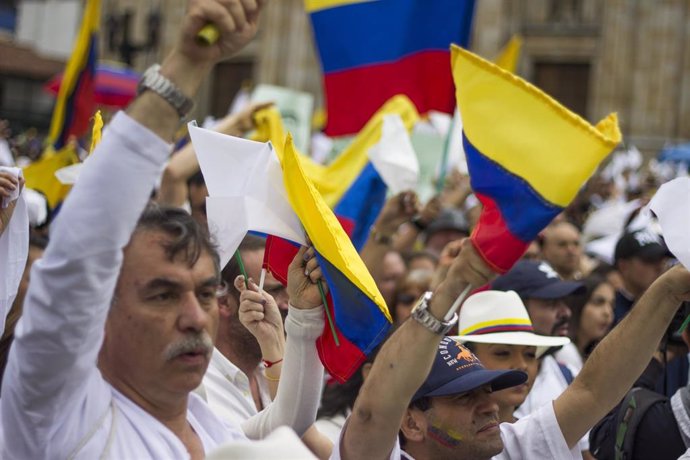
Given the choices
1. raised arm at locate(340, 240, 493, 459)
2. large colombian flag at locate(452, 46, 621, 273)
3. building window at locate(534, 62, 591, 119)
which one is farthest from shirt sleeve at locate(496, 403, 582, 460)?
building window at locate(534, 62, 591, 119)

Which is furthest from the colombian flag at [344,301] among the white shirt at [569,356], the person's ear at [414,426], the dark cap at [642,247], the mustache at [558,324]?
the dark cap at [642,247]

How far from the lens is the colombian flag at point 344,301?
3170 mm

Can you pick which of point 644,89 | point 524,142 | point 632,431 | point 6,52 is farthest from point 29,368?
point 6,52

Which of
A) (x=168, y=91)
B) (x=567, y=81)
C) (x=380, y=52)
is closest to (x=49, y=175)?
(x=380, y=52)

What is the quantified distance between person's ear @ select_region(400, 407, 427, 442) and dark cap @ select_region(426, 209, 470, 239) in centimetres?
486

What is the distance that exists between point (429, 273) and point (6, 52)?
3826 centimetres

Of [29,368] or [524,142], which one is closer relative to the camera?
[29,368]

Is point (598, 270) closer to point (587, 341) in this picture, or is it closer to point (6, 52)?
point (587, 341)

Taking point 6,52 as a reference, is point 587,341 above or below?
above

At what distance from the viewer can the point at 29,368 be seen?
2320 mm

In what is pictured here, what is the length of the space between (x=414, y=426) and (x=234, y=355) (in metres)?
0.78

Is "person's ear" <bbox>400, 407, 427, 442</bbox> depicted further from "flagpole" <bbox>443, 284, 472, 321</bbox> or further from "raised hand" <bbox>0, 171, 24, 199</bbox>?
"raised hand" <bbox>0, 171, 24, 199</bbox>

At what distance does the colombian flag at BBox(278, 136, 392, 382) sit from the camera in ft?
10.4

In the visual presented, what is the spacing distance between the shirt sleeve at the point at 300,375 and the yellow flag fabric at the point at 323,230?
0.16 metres
